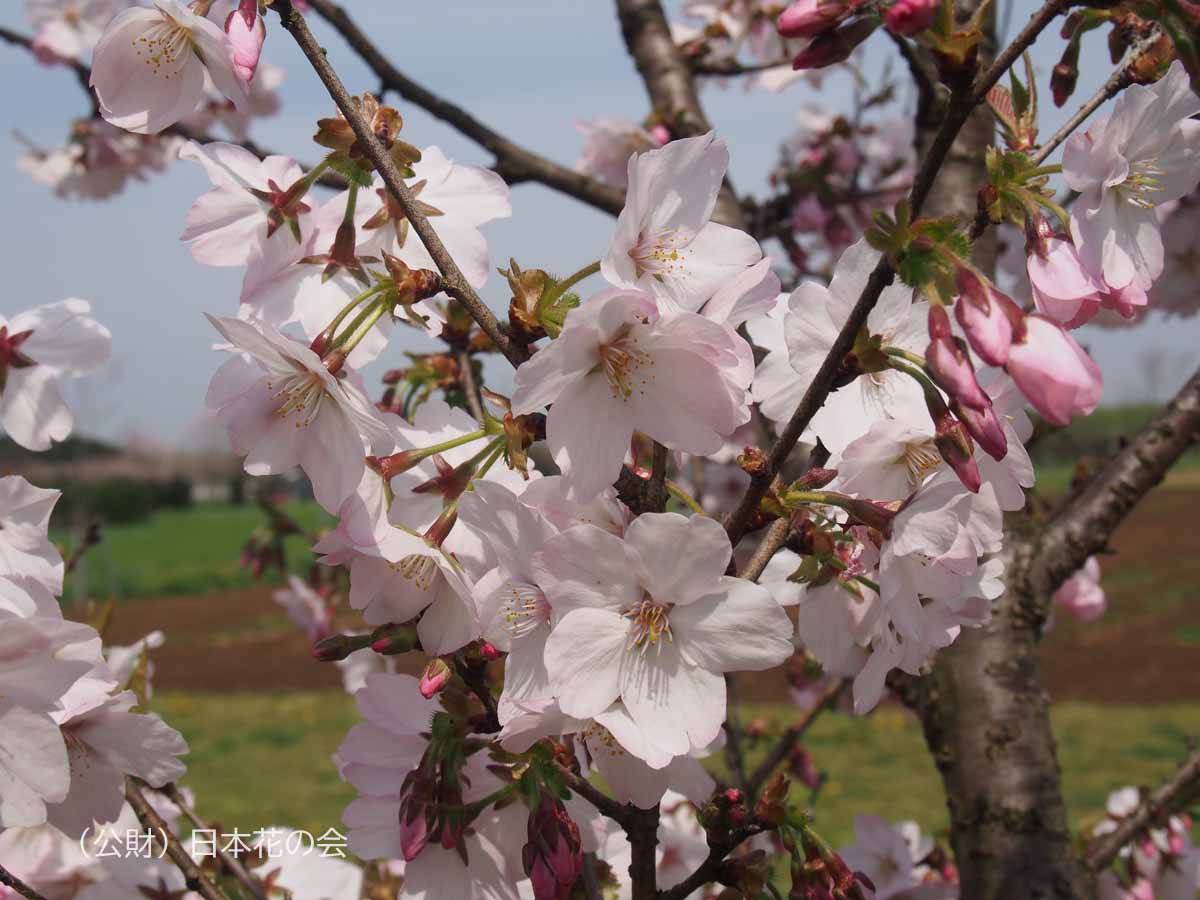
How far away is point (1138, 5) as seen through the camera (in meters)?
0.66

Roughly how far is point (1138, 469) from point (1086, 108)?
33.0 inches

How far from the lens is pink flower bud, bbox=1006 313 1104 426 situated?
0.66m

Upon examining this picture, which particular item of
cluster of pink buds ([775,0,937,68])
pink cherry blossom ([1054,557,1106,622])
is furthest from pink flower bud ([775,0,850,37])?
pink cherry blossom ([1054,557,1106,622])

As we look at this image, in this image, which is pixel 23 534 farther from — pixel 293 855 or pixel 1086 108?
pixel 1086 108

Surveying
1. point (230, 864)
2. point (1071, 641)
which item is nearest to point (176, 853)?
point (230, 864)

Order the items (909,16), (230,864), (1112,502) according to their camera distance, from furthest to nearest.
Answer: (1112,502), (230,864), (909,16)

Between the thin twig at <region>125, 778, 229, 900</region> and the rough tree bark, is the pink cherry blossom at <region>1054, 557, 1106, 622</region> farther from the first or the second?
the thin twig at <region>125, 778, 229, 900</region>

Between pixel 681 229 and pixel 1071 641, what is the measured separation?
14.2 meters

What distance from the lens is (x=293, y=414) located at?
34.8 inches

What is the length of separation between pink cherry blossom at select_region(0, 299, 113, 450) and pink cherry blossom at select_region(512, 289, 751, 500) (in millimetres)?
921

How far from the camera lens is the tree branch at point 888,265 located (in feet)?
2.19

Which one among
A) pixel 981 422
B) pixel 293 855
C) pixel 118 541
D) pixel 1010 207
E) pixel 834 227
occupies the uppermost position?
pixel 834 227

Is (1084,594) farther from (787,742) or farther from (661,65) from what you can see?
(661,65)

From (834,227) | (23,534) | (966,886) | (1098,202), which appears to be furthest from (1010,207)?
(834,227)
